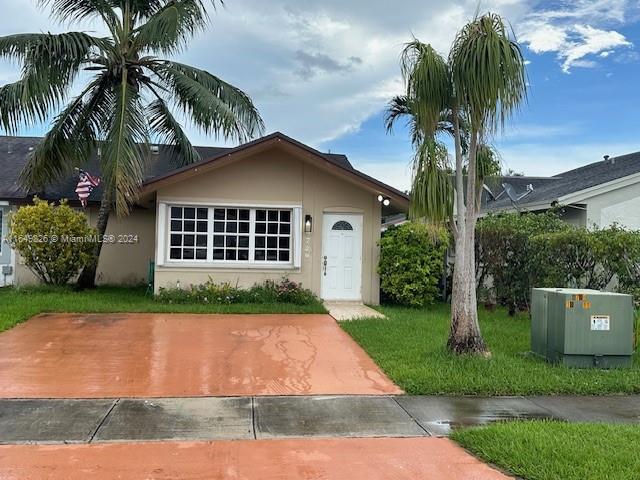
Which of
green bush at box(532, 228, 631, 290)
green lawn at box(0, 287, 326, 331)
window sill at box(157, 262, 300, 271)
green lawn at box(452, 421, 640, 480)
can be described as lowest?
green lawn at box(452, 421, 640, 480)

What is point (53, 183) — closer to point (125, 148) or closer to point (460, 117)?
point (125, 148)

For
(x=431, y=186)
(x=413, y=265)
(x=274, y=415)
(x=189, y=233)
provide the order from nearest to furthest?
(x=274, y=415) < (x=431, y=186) < (x=413, y=265) < (x=189, y=233)

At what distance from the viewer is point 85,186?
15852 millimetres

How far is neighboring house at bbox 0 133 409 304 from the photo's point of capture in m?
13.2

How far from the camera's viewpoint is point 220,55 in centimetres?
1647

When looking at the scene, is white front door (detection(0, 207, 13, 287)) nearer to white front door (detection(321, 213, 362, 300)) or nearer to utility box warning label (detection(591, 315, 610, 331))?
white front door (detection(321, 213, 362, 300))

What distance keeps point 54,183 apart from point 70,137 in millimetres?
2562

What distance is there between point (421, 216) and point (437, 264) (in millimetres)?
5643

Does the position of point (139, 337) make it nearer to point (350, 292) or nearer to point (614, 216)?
point (350, 292)

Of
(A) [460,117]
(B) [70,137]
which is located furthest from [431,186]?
(B) [70,137]

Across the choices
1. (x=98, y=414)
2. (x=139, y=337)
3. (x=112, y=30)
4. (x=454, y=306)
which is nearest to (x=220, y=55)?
(x=112, y=30)

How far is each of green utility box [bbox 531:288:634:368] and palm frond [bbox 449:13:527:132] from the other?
8.77ft

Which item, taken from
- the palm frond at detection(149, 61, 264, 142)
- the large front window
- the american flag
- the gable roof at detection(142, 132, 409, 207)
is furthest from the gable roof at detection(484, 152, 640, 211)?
the american flag

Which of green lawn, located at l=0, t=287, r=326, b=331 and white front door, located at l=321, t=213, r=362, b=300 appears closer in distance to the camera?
green lawn, located at l=0, t=287, r=326, b=331
